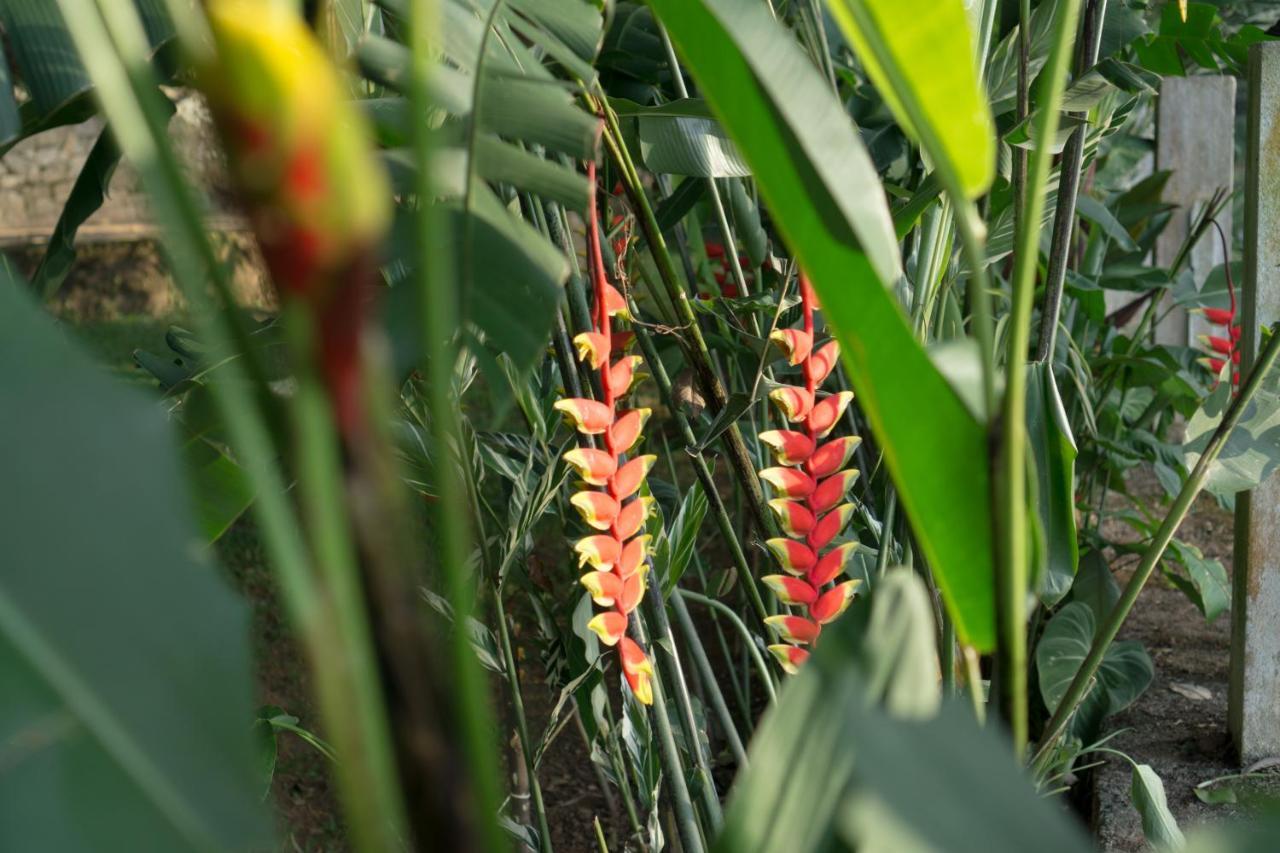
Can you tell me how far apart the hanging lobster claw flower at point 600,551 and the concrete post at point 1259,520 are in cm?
90

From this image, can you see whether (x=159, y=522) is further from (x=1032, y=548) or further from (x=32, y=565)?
(x=1032, y=548)

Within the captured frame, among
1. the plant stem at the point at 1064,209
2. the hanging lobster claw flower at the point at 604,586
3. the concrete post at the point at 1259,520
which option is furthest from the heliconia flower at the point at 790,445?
the concrete post at the point at 1259,520

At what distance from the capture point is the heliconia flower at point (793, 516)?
0.54 m

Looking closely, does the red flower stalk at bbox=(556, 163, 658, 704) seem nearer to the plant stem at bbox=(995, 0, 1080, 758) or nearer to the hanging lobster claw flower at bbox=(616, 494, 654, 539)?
the hanging lobster claw flower at bbox=(616, 494, 654, 539)

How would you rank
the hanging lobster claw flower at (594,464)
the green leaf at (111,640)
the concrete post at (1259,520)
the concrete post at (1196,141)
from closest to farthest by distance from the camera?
the green leaf at (111,640)
the hanging lobster claw flower at (594,464)
the concrete post at (1259,520)
the concrete post at (1196,141)

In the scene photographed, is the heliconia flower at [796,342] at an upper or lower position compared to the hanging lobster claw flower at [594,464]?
upper

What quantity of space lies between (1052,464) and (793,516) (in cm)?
13

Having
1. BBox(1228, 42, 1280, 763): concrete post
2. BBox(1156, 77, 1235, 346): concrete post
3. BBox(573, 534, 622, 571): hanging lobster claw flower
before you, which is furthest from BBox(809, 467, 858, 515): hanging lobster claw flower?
BBox(1156, 77, 1235, 346): concrete post

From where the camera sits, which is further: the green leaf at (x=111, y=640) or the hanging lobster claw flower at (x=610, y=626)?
the hanging lobster claw flower at (x=610, y=626)

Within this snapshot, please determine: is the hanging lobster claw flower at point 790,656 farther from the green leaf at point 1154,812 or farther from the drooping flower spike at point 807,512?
the green leaf at point 1154,812

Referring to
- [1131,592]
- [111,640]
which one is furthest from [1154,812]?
[111,640]

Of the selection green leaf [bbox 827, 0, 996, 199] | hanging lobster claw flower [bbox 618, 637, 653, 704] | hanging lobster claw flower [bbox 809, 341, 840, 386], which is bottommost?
hanging lobster claw flower [bbox 618, 637, 653, 704]

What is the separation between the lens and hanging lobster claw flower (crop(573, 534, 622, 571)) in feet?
1.73

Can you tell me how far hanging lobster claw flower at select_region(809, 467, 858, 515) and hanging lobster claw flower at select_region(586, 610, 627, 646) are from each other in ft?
0.37
